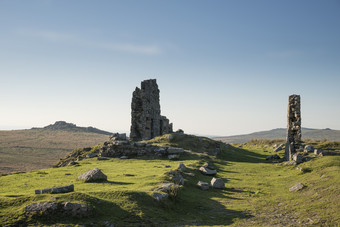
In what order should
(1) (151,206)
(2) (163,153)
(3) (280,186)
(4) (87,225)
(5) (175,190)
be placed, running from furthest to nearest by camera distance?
(2) (163,153) → (3) (280,186) → (5) (175,190) → (1) (151,206) → (4) (87,225)

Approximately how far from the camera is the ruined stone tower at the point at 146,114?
3762 centimetres

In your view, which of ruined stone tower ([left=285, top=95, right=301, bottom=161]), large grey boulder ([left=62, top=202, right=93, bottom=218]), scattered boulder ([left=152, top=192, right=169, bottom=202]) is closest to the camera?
large grey boulder ([left=62, top=202, right=93, bottom=218])

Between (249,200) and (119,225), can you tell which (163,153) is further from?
(119,225)

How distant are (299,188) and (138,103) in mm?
28622

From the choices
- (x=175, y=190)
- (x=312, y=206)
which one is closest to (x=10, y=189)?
(x=175, y=190)

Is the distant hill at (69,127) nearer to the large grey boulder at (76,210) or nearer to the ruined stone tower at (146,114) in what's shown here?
the ruined stone tower at (146,114)

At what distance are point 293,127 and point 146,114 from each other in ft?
68.4

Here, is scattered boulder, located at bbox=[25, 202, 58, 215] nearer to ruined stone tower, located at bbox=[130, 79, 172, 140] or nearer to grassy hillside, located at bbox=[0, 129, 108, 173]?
grassy hillside, located at bbox=[0, 129, 108, 173]

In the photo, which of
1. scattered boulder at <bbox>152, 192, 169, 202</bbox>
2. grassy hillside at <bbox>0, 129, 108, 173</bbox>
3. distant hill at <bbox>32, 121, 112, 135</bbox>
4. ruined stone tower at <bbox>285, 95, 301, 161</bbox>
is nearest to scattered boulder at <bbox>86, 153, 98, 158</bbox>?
grassy hillside at <bbox>0, 129, 108, 173</bbox>

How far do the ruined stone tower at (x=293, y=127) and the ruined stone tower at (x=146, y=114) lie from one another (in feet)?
61.7

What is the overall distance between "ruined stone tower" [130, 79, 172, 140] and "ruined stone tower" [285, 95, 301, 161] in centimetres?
1879

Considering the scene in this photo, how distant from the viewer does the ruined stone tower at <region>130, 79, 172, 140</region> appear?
123ft

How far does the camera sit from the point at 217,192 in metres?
12.7

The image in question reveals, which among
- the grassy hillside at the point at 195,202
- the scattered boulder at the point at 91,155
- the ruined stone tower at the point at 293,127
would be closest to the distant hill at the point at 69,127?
the scattered boulder at the point at 91,155
